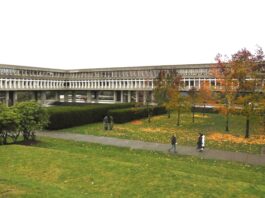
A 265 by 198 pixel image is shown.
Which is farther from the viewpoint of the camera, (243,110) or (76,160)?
(243,110)

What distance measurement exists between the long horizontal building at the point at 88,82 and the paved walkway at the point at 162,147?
36.0 metres

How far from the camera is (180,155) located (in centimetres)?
1742

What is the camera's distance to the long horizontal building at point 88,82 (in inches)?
2467

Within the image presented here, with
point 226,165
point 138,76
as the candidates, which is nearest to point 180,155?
point 226,165

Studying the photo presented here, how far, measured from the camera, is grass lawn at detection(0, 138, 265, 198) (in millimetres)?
9107

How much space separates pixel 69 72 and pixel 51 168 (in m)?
73.2

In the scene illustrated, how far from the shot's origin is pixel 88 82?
7894 centimetres

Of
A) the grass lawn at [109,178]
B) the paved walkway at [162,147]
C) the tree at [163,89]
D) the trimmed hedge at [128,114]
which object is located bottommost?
the paved walkway at [162,147]

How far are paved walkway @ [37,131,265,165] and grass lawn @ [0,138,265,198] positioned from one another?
1.85m

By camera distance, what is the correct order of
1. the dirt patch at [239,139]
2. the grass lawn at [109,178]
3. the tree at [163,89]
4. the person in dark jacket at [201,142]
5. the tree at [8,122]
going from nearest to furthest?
the grass lawn at [109,178]
the person in dark jacket at [201,142]
the tree at [8,122]
the dirt patch at [239,139]
the tree at [163,89]

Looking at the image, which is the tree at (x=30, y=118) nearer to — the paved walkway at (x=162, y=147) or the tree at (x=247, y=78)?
the paved walkway at (x=162, y=147)

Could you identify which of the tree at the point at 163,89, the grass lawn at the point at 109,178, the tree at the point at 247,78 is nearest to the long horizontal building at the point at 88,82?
the tree at the point at 163,89

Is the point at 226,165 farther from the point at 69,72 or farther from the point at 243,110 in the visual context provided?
the point at 69,72

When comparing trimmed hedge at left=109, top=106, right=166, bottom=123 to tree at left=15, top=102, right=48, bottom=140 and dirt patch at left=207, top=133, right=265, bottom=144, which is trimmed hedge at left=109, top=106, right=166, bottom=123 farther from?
tree at left=15, top=102, right=48, bottom=140
